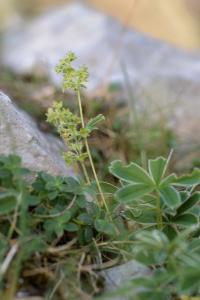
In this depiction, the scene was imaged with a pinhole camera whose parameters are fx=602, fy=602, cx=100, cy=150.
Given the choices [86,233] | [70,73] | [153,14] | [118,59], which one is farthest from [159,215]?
[153,14]

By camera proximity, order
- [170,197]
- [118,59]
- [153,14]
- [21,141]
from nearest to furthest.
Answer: [170,197] → [21,141] → [118,59] → [153,14]

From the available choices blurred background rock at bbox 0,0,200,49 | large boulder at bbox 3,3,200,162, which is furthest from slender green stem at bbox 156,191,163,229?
blurred background rock at bbox 0,0,200,49

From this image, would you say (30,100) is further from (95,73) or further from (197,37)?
(197,37)

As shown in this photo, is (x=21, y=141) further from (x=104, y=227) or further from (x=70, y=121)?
(x=104, y=227)

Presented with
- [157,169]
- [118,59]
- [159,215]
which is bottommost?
[159,215]

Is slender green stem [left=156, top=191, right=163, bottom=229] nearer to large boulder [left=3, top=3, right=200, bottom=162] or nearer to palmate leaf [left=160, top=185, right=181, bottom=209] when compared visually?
palmate leaf [left=160, top=185, right=181, bottom=209]

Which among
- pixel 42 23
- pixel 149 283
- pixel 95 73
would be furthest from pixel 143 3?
pixel 149 283
